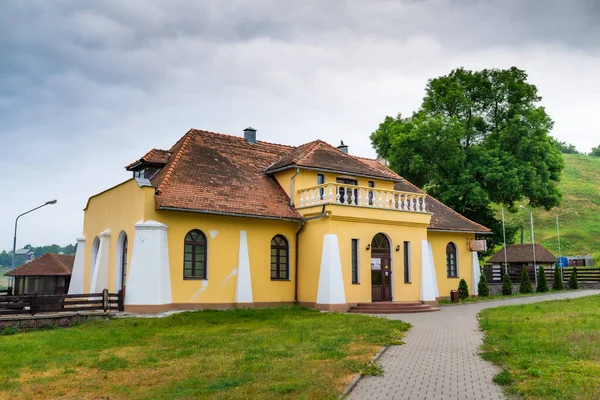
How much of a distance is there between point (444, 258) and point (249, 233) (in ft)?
38.7

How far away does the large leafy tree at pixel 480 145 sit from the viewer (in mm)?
35781

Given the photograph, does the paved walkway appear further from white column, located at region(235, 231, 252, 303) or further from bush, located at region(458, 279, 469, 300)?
bush, located at region(458, 279, 469, 300)

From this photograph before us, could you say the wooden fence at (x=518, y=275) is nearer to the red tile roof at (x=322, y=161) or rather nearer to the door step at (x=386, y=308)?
the red tile roof at (x=322, y=161)

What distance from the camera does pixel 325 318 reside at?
57.2 feet

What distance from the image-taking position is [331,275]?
21.3 metres

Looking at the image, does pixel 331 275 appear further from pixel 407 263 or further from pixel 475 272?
pixel 475 272

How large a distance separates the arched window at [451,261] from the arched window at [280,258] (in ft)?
33.0

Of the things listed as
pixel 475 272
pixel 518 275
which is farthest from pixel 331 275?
pixel 518 275

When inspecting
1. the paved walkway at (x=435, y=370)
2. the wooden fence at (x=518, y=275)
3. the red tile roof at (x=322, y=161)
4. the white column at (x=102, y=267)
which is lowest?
the paved walkway at (x=435, y=370)

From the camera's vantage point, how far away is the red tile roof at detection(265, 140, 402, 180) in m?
23.4

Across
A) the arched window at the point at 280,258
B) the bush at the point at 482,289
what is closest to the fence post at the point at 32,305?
the arched window at the point at 280,258

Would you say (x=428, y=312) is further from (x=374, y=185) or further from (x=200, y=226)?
(x=200, y=226)

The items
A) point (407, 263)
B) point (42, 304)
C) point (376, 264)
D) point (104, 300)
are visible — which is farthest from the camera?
point (407, 263)

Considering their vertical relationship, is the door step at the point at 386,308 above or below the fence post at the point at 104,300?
below
